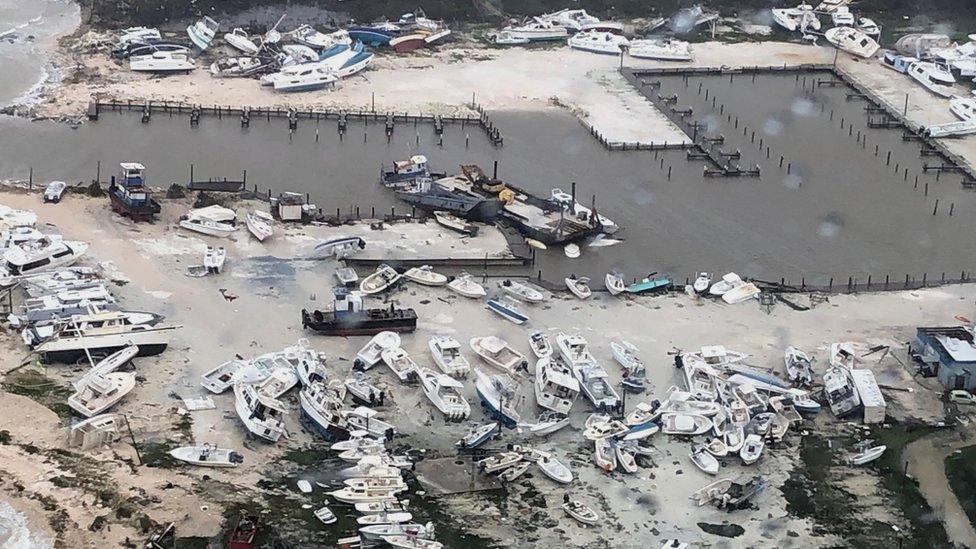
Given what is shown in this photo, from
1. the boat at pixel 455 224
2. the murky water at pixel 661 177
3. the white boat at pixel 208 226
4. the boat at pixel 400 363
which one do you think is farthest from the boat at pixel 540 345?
the white boat at pixel 208 226

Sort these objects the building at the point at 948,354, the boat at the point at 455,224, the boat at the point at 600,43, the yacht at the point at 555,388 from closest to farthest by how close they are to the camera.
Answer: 1. the yacht at the point at 555,388
2. the building at the point at 948,354
3. the boat at the point at 455,224
4. the boat at the point at 600,43

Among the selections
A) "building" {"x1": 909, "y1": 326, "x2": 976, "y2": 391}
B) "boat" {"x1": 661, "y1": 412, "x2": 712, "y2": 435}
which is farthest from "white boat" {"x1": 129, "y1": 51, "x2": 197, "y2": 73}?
"building" {"x1": 909, "y1": 326, "x2": 976, "y2": 391}

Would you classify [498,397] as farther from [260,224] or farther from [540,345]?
[260,224]

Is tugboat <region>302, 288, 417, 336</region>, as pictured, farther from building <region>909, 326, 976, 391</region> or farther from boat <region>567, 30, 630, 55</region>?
boat <region>567, 30, 630, 55</region>

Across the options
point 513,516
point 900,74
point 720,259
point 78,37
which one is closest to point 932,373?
point 720,259

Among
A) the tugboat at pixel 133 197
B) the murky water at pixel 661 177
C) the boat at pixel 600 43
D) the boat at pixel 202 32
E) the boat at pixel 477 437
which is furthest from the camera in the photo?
the boat at pixel 600 43

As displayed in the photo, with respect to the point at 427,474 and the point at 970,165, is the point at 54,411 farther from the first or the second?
the point at 970,165

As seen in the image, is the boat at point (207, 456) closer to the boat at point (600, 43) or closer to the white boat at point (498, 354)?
the white boat at point (498, 354)
